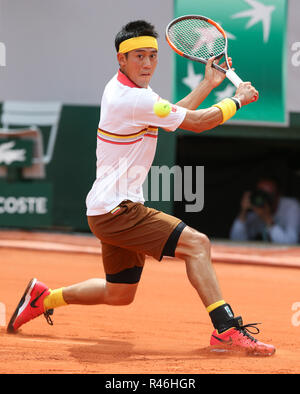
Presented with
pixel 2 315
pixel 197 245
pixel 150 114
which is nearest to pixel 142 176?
pixel 150 114

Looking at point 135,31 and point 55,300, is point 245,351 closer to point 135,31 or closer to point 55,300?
point 55,300

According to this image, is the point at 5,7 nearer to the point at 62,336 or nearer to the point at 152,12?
the point at 152,12

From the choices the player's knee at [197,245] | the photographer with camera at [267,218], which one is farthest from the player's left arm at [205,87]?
the photographer with camera at [267,218]

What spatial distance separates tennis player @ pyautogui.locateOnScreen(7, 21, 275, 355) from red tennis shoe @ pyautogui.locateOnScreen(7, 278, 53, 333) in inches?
26.8

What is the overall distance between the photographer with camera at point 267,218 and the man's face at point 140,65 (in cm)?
617

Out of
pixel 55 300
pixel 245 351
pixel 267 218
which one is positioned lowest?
pixel 267 218

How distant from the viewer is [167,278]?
7117 mm

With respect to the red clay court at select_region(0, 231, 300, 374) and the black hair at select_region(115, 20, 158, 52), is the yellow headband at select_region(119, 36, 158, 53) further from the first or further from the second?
the red clay court at select_region(0, 231, 300, 374)

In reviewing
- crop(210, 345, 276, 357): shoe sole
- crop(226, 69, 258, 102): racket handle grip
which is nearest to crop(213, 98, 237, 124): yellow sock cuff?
crop(226, 69, 258, 102): racket handle grip

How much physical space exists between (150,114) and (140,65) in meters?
0.32

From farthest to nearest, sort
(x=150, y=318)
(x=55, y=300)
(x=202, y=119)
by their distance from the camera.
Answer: (x=150, y=318)
(x=55, y=300)
(x=202, y=119)

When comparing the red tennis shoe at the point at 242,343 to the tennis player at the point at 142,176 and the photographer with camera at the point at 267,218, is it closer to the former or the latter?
the tennis player at the point at 142,176

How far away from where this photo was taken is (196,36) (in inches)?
185

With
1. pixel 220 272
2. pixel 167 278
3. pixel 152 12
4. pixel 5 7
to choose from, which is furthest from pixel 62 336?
pixel 5 7
